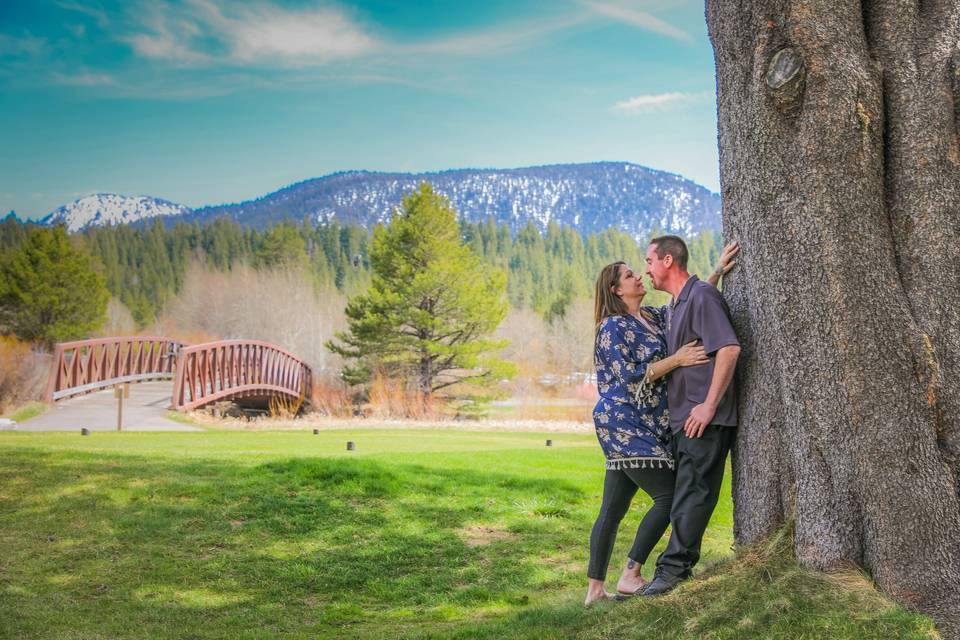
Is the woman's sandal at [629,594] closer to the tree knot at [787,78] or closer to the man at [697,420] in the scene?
the man at [697,420]

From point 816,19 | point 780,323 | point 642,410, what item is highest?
point 816,19

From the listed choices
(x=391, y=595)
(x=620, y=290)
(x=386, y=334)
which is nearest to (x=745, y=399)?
(x=620, y=290)

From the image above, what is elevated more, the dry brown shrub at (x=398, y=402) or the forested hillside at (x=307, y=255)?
the forested hillside at (x=307, y=255)

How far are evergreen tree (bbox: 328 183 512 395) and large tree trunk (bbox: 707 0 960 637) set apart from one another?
30.1m

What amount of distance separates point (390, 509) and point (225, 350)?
20040 mm

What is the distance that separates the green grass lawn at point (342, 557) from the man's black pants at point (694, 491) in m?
0.24

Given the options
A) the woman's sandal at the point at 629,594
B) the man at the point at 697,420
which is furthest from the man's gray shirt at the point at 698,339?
the woman's sandal at the point at 629,594

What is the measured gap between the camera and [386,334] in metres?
34.8

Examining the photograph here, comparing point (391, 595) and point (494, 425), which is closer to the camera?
point (391, 595)

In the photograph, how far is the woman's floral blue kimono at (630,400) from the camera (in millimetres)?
4590

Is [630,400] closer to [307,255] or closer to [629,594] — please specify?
A: [629,594]

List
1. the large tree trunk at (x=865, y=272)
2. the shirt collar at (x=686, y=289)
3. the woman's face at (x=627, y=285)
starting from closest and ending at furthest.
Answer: the large tree trunk at (x=865, y=272) < the shirt collar at (x=686, y=289) < the woman's face at (x=627, y=285)

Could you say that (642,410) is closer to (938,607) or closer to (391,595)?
(938,607)

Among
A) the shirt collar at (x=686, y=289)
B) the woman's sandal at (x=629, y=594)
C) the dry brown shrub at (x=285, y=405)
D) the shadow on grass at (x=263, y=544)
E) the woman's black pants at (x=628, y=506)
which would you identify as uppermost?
the shirt collar at (x=686, y=289)
